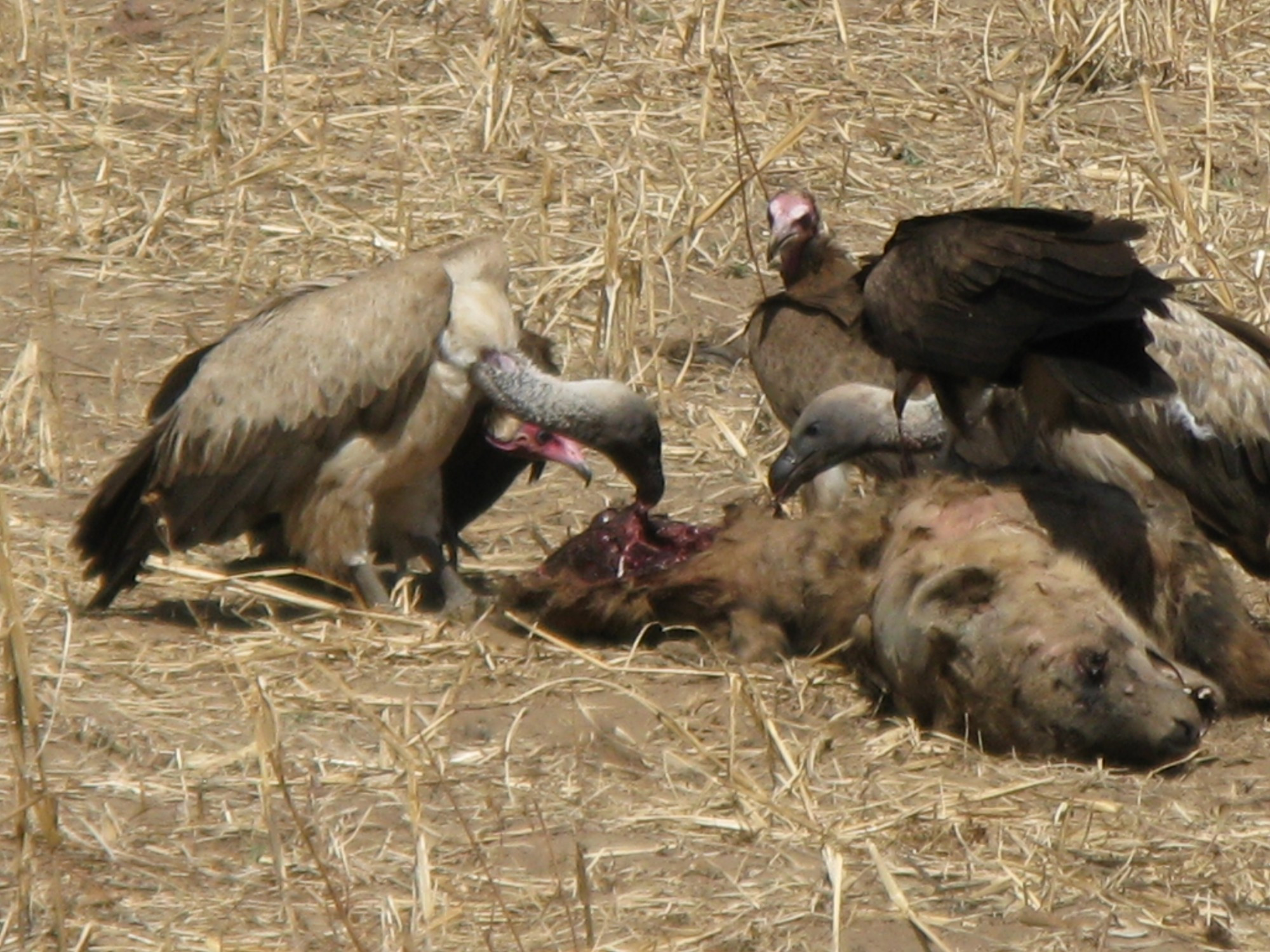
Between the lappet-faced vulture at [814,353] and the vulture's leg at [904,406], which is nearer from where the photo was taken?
the vulture's leg at [904,406]

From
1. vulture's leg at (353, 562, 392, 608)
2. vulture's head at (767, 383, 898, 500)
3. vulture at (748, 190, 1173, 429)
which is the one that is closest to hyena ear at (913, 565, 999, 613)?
vulture at (748, 190, 1173, 429)

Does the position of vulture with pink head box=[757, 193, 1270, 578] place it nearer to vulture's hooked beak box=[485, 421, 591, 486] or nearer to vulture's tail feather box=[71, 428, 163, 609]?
vulture's hooked beak box=[485, 421, 591, 486]

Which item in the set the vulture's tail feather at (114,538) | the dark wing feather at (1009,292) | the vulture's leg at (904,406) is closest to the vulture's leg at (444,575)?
the vulture's tail feather at (114,538)

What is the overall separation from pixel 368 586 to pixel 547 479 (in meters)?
1.11

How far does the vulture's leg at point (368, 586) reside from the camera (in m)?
6.09

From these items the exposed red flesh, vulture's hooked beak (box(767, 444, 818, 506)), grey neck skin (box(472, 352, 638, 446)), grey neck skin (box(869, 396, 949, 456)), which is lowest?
the exposed red flesh

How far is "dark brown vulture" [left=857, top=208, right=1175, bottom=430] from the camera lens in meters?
5.19

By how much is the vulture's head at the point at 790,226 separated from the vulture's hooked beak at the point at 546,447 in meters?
1.33

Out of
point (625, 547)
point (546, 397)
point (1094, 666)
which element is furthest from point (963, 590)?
point (546, 397)

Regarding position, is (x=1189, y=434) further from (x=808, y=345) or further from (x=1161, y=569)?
(x=808, y=345)

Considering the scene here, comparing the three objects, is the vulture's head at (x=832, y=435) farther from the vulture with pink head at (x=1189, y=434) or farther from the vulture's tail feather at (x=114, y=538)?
the vulture's tail feather at (x=114, y=538)

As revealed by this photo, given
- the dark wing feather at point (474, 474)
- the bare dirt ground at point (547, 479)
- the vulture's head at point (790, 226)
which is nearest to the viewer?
the bare dirt ground at point (547, 479)

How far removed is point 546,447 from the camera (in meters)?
6.29

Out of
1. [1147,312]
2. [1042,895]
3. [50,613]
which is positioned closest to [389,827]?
[1042,895]
